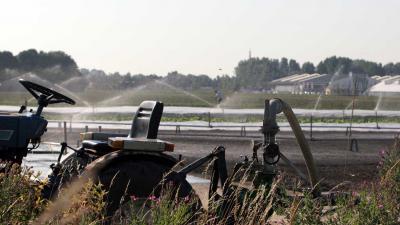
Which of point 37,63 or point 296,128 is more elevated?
point 37,63

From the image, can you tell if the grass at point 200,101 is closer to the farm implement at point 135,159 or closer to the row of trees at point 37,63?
the row of trees at point 37,63

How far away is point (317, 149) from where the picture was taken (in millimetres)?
22656

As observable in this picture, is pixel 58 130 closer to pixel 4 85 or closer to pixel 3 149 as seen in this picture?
pixel 3 149

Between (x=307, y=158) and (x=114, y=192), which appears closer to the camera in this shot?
(x=114, y=192)

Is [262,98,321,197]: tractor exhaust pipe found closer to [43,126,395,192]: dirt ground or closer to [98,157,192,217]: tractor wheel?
[98,157,192,217]: tractor wheel

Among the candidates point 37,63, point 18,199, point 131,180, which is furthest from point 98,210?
point 37,63

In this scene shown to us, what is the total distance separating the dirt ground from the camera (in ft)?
52.5

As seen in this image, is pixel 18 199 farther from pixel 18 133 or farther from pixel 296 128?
pixel 296 128

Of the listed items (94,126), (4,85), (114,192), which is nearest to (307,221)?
(114,192)

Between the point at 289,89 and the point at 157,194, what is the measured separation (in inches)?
7435

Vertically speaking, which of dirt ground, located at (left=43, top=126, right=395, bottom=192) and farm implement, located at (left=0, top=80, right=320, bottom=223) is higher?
farm implement, located at (left=0, top=80, right=320, bottom=223)

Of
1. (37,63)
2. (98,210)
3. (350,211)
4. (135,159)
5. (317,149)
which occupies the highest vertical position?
(37,63)

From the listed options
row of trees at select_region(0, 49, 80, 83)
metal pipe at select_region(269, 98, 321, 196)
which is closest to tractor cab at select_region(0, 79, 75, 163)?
metal pipe at select_region(269, 98, 321, 196)

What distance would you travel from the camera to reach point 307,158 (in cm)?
909
